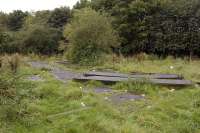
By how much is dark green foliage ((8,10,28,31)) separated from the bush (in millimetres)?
20810

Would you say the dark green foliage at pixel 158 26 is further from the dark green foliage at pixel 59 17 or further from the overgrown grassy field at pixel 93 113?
the overgrown grassy field at pixel 93 113

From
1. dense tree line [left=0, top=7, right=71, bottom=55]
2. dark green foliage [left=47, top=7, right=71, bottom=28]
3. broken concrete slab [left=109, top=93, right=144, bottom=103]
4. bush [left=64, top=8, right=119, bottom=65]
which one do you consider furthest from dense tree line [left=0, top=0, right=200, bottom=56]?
broken concrete slab [left=109, top=93, right=144, bottom=103]

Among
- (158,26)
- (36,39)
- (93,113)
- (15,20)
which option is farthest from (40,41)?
(93,113)

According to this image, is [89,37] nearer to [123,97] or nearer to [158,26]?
[158,26]

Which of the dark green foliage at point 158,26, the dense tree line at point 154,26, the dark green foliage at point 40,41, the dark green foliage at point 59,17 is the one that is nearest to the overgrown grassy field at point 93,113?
the dense tree line at point 154,26

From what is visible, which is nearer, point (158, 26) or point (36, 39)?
point (158, 26)

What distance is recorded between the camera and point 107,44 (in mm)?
21125

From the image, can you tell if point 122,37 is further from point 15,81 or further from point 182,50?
point 15,81

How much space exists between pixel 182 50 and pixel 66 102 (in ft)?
59.2

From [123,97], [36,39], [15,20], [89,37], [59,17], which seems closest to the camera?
[123,97]

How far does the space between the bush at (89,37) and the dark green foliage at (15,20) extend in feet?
68.3

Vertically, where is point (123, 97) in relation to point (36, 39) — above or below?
below

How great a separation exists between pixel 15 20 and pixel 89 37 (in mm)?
22313

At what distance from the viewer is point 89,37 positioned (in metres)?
20.7
